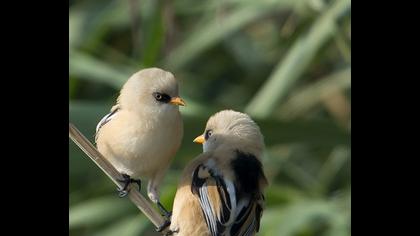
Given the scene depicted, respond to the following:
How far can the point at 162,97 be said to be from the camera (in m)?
2.46

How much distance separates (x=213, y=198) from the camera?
8.38 feet

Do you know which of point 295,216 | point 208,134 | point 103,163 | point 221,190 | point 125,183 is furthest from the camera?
point 295,216

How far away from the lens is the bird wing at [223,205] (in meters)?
2.48

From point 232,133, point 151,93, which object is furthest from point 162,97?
point 232,133

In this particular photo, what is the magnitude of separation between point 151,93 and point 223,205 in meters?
0.40

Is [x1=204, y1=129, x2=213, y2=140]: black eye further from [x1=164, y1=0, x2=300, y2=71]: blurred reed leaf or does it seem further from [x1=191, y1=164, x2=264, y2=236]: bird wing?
[x1=164, y1=0, x2=300, y2=71]: blurred reed leaf

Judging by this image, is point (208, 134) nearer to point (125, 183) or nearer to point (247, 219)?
point (247, 219)

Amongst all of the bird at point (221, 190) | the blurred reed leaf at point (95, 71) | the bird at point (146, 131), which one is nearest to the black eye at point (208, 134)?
the bird at point (221, 190)

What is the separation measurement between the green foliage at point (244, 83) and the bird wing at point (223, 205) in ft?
2.75
